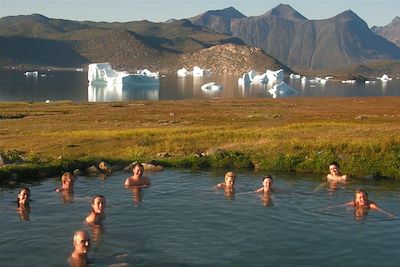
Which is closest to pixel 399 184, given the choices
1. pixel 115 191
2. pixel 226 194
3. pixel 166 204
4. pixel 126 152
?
pixel 226 194

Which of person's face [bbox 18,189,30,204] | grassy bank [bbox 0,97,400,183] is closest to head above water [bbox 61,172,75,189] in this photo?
person's face [bbox 18,189,30,204]

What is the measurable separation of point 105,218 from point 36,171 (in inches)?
326

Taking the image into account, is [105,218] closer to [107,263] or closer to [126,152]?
[107,263]

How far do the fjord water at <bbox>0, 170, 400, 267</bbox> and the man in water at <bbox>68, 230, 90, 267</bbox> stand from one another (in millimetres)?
343

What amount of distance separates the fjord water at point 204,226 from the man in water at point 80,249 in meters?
0.34

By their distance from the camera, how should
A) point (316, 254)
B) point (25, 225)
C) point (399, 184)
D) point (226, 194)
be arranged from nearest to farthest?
1. point (316, 254)
2. point (25, 225)
3. point (226, 194)
4. point (399, 184)

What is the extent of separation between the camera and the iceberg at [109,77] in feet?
603

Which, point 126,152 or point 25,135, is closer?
point 126,152

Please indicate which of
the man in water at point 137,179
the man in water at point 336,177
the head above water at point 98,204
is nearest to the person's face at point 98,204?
the head above water at point 98,204

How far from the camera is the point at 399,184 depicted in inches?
985

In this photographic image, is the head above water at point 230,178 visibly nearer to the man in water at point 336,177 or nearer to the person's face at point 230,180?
the person's face at point 230,180

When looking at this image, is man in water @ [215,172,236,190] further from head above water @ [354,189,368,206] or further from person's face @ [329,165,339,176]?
head above water @ [354,189,368,206]

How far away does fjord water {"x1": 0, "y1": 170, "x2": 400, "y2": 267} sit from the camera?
1482 centimetres

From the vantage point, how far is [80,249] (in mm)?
13750
